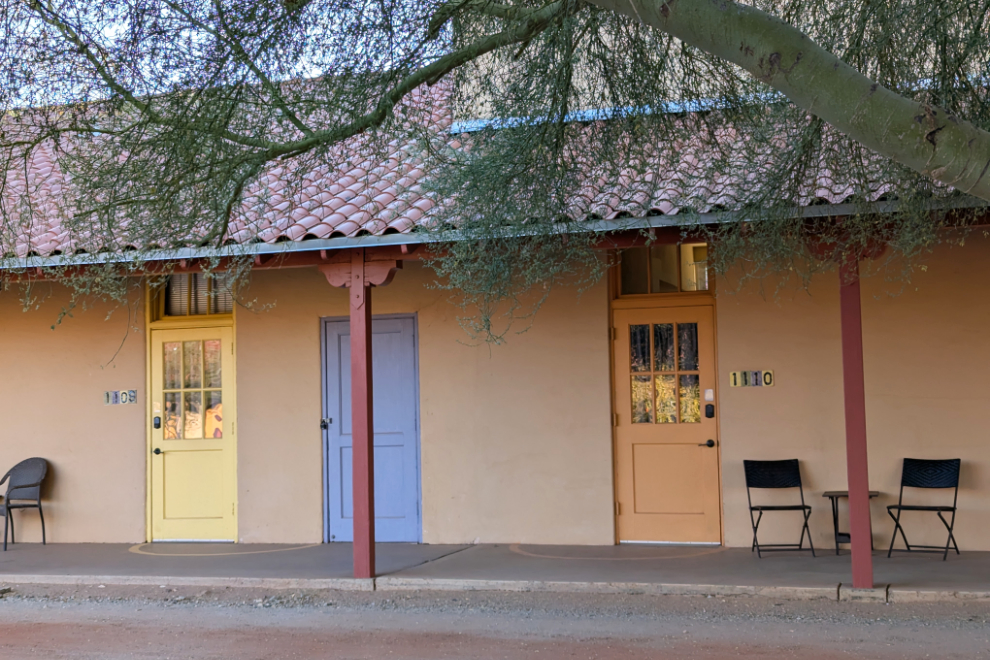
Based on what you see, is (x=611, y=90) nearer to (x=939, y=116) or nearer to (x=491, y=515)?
(x=939, y=116)

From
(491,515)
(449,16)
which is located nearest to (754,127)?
(449,16)

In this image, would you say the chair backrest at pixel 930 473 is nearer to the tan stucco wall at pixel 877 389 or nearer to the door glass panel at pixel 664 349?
the tan stucco wall at pixel 877 389

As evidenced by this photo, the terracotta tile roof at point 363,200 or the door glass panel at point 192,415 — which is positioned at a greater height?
the terracotta tile roof at point 363,200

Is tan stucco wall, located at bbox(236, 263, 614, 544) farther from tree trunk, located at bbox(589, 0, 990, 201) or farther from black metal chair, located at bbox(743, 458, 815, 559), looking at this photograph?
tree trunk, located at bbox(589, 0, 990, 201)

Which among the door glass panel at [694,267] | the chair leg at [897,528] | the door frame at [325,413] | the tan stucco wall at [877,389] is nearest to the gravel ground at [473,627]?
the chair leg at [897,528]

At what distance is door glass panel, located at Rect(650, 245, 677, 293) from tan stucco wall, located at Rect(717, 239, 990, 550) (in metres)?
0.58

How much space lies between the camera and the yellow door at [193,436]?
10.3m

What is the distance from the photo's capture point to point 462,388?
975cm

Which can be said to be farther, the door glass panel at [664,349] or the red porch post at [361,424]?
the door glass panel at [664,349]

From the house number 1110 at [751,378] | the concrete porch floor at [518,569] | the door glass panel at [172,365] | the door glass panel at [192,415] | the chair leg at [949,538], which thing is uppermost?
the door glass panel at [172,365]

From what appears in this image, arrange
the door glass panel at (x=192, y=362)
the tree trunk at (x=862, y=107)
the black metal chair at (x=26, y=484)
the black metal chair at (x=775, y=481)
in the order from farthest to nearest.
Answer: the door glass panel at (x=192, y=362)
the black metal chair at (x=26, y=484)
the black metal chair at (x=775, y=481)
the tree trunk at (x=862, y=107)

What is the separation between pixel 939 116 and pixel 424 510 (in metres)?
6.92

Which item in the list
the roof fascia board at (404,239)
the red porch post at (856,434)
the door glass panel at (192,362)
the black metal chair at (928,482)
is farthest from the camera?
the door glass panel at (192,362)

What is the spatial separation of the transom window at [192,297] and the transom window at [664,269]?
4.00 m
